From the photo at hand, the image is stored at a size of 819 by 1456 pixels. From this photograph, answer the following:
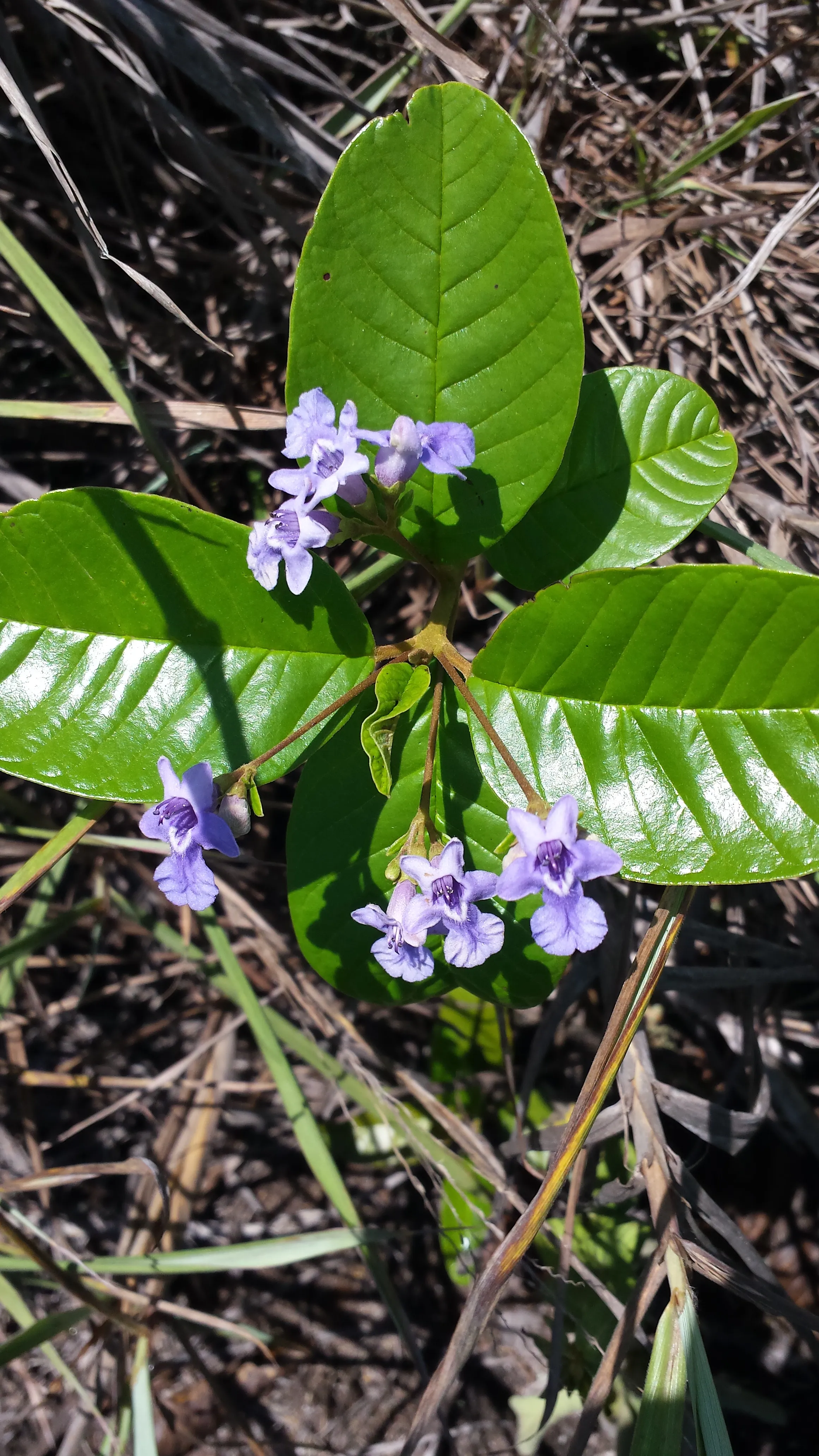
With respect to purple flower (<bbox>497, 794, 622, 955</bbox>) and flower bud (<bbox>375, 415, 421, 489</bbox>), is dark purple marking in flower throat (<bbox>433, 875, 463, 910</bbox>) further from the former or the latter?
flower bud (<bbox>375, 415, 421, 489</bbox>)

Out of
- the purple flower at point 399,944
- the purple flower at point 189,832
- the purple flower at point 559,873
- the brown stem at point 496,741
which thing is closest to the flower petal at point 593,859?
the purple flower at point 559,873

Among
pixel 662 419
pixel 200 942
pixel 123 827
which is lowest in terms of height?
pixel 200 942

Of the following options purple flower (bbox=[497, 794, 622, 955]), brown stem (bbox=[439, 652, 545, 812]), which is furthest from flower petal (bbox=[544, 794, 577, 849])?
brown stem (bbox=[439, 652, 545, 812])

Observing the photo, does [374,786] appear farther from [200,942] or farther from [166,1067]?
[166,1067]

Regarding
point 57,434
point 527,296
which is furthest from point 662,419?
point 57,434

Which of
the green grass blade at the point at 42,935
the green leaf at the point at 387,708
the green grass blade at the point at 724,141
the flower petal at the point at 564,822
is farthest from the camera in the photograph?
the green grass blade at the point at 42,935

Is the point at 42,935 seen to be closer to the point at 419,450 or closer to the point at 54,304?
the point at 54,304

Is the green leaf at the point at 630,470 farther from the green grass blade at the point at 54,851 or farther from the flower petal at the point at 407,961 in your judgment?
the green grass blade at the point at 54,851
